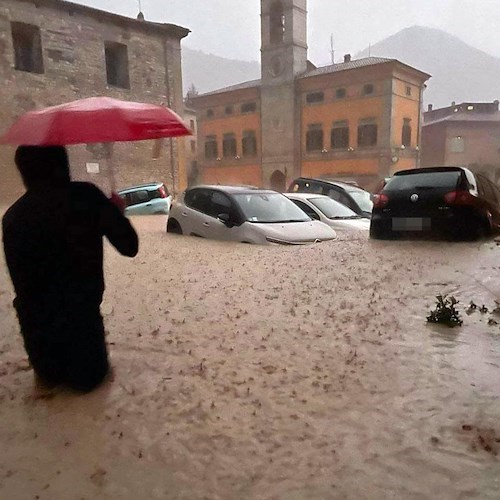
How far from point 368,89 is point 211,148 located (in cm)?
1366

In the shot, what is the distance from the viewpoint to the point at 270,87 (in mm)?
33094

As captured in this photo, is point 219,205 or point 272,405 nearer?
point 272,405

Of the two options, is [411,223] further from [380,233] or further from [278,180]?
[278,180]

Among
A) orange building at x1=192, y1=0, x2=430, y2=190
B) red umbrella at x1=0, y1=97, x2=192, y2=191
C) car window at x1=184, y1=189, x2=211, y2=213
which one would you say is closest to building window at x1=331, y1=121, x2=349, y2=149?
orange building at x1=192, y1=0, x2=430, y2=190

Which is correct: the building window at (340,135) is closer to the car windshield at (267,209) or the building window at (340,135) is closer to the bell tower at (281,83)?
the bell tower at (281,83)

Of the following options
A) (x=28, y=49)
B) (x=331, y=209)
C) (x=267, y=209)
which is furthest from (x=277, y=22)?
(x=267, y=209)

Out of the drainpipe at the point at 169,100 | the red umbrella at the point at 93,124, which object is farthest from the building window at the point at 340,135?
the red umbrella at the point at 93,124

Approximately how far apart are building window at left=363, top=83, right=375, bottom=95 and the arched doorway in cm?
802

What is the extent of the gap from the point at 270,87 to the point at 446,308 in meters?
31.6

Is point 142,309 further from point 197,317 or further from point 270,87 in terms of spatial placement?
point 270,87

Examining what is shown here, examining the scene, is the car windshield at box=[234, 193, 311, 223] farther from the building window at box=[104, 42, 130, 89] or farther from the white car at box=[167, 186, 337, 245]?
the building window at box=[104, 42, 130, 89]

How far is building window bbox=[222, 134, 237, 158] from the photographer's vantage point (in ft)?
118

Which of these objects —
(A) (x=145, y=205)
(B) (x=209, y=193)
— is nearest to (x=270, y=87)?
(A) (x=145, y=205)

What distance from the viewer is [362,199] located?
12.8 metres
